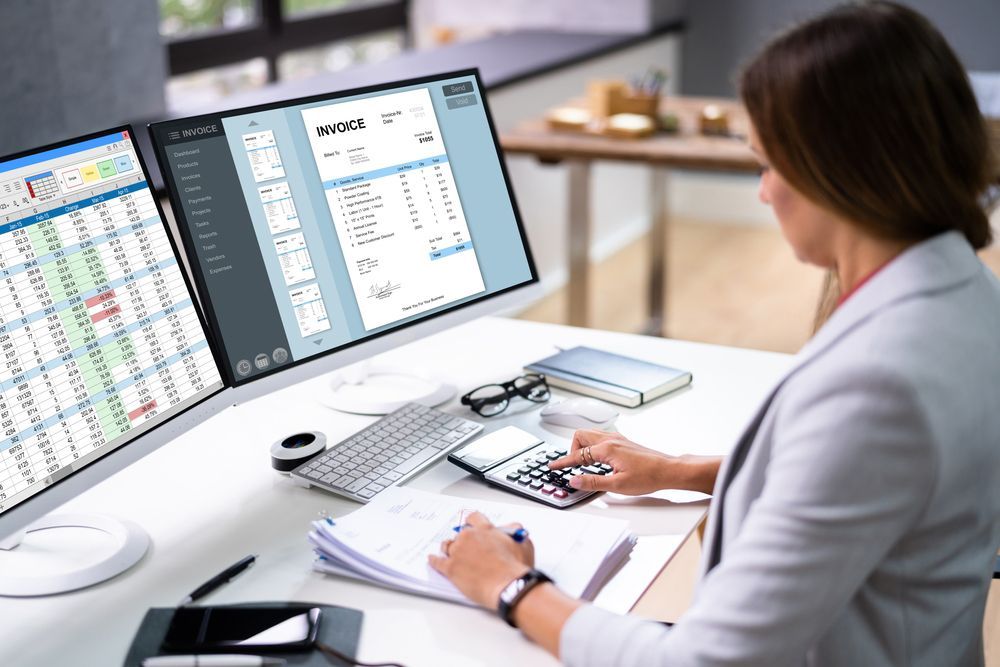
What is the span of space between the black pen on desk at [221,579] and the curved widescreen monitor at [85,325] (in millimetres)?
156

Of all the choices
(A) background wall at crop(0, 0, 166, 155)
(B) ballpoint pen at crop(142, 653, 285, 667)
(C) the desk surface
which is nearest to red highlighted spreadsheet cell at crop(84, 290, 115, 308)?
(B) ballpoint pen at crop(142, 653, 285, 667)

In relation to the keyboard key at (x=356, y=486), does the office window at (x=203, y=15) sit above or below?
above

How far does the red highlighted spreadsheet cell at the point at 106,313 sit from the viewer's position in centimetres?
108

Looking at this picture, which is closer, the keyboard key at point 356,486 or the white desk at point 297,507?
the white desk at point 297,507

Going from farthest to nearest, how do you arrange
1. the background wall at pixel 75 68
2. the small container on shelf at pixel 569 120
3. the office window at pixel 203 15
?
the office window at pixel 203 15, the small container on shelf at pixel 569 120, the background wall at pixel 75 68

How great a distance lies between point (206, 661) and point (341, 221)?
0.64 meters

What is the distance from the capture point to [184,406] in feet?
3.87

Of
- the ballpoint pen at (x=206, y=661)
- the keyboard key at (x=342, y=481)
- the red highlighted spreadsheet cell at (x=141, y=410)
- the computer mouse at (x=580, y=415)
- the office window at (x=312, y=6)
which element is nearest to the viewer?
the ballpoint pen at (x=206, y=661)

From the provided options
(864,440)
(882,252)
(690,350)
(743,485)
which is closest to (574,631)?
(743,485)

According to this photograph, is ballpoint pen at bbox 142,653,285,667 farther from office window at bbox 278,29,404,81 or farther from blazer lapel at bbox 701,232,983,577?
office window at bbox 278,29,404,81

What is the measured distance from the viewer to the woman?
2.52 feet

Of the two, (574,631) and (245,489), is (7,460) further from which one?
(574,631)

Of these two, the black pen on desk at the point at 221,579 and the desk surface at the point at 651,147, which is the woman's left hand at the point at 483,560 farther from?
the desk surface at the point at 651,147

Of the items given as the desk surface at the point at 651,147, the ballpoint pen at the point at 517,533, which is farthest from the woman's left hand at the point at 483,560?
the desk surface at the point at 651,147
